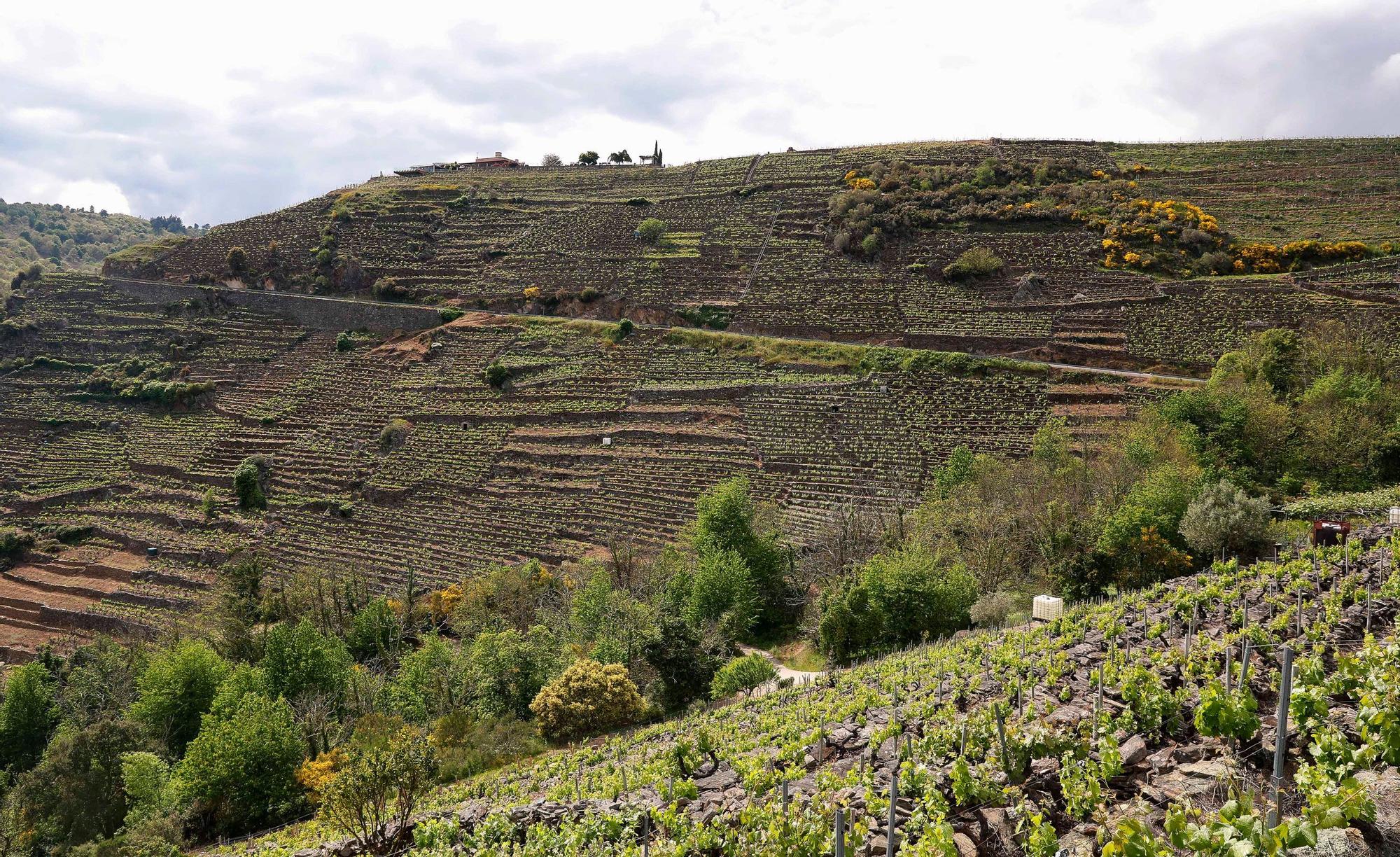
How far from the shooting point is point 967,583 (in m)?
23.2

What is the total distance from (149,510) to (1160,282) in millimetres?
58867

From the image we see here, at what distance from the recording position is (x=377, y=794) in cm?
1266

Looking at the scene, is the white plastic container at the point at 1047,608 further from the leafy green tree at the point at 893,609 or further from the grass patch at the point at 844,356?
the grass patch at the point at 844,356

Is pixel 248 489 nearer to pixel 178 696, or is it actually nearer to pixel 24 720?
pixel 24 720

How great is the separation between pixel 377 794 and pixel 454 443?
34.7 m

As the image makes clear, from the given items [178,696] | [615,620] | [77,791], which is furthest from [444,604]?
[77,791]

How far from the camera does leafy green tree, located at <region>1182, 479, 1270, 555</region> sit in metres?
20.5

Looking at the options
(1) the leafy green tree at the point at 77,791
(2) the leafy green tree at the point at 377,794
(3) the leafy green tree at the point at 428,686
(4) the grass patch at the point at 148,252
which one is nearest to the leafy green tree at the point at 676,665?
(3) the leafy green tree at the point at 428,686

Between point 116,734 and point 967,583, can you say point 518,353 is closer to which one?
point 116,734

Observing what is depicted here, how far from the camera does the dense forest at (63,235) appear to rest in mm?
115000

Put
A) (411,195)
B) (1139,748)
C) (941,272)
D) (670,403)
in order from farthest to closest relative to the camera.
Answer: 1. (411,195)
2. (941,272)
3. (670,403)
4. (1139,748)

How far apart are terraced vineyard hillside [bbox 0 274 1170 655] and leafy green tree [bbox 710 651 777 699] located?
13.5 m

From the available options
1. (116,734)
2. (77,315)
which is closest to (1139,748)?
(116,734)

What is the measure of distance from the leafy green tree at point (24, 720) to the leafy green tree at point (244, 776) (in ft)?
49.8
